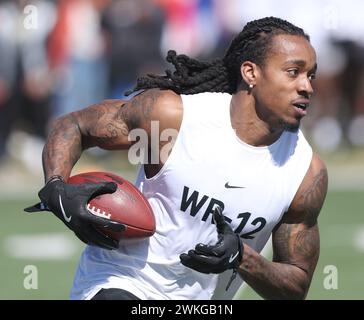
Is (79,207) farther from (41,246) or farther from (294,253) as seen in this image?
(41,246)

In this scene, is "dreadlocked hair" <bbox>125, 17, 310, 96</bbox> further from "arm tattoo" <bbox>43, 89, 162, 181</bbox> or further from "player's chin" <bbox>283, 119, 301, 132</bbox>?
"player's chin" <bbox>283, 119, 301, 132</bbox>

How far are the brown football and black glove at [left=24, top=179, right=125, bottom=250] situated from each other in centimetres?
4

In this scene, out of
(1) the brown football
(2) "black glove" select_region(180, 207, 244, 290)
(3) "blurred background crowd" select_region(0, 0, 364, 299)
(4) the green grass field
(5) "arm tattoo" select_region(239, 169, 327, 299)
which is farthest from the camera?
(3) "blurred background crowd" select_region(0, 0, 364, 299)

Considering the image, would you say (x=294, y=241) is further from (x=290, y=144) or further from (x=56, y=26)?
(x=56, y=26)

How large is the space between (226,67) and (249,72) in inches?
8.8

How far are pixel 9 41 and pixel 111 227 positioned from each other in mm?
9672

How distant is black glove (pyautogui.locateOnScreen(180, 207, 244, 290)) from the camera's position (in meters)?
4.93

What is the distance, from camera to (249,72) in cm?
542

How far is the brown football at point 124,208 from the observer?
5.14 m

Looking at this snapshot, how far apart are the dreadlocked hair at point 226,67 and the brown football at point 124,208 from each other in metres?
0.55

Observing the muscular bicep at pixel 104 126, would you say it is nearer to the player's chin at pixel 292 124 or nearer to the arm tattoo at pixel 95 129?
the arm tattoo at pixel 95 129

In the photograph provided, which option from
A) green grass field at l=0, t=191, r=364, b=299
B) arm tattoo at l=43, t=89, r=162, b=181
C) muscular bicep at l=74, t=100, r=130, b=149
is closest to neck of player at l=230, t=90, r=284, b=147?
arm tattoo at l=43, t=89, r=162, b=181

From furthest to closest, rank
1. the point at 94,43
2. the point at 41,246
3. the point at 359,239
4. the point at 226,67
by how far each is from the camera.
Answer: the point at 94,43 → the point at 359,239 → the point at 41,246 → the point at 226,67

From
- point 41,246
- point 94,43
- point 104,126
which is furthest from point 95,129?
point 94,43
